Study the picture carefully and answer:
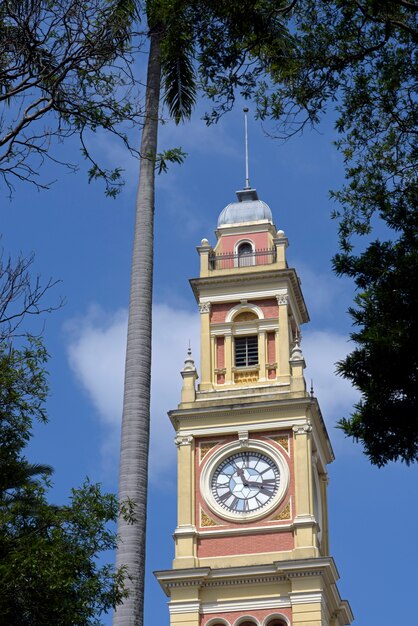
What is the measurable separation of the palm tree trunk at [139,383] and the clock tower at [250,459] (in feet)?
84.5

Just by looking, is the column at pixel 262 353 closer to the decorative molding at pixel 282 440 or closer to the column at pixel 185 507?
the decorative molding at pixel 282 440

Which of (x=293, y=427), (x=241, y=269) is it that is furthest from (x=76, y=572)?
(x=241, y=269)

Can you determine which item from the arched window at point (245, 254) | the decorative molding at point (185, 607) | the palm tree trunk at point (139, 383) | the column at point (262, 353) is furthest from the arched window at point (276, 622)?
the palm tree trunk at point (139, 383)

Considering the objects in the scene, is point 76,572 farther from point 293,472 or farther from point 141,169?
point 293,472

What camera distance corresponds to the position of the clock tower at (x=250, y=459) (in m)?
→ 48.2

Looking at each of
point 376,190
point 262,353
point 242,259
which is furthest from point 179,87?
→ point 242,259

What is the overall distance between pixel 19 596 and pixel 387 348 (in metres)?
5.94

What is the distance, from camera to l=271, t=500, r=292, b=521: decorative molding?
50000 millimetres

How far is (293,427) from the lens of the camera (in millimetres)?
51031

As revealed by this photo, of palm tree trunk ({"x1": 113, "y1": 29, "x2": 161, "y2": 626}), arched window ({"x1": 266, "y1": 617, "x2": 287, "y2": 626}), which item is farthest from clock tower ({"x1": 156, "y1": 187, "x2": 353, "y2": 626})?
palm tree trunk ({"x1": 113, "y1": 29, "x2": 161, "y2": 626})

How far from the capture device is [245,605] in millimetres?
47969

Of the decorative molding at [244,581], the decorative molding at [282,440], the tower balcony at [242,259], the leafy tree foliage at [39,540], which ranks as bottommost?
the leafy tree foliage at [39,540]

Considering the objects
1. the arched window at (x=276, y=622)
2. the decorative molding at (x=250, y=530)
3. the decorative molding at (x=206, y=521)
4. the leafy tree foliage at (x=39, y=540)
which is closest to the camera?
the leafy tree foliage at (x=39, y=540)

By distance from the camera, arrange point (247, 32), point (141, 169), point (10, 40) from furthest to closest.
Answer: point (141, 169)
point (247, 32)
point (10, 40)
